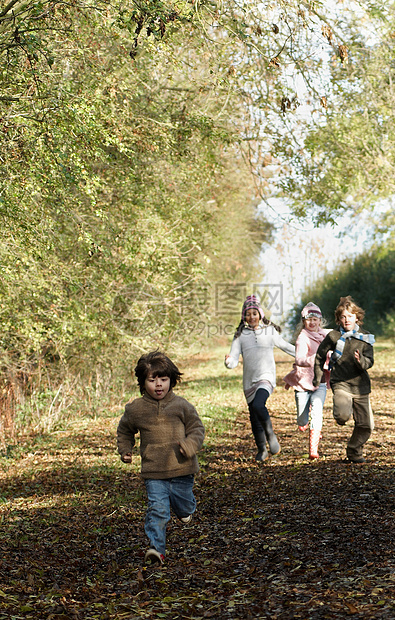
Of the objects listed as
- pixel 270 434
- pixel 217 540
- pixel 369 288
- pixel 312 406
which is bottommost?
pixel 217 540

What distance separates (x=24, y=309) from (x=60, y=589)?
256 inches

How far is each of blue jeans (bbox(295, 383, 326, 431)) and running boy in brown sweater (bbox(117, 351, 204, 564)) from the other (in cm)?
353

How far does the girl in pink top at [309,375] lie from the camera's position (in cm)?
854

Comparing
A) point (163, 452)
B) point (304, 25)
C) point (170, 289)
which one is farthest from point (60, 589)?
point (170, 289)

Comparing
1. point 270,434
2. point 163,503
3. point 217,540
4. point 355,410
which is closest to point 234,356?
point 270,434

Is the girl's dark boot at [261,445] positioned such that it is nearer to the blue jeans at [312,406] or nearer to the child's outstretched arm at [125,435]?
the blue jeans at [312,406]

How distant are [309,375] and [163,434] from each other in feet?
12.9

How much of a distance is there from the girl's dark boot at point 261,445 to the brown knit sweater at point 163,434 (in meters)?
3.27

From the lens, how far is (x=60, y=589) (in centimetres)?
458

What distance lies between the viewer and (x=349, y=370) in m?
7.69

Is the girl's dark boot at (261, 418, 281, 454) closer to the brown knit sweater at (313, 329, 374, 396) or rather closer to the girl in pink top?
the girl in pink top

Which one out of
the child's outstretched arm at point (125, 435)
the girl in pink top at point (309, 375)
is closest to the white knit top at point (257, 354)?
the girl in pink top at point (309, 375)

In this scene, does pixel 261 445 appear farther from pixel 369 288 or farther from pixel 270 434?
pixel 369 288

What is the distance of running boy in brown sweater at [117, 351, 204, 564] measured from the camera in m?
5.05
